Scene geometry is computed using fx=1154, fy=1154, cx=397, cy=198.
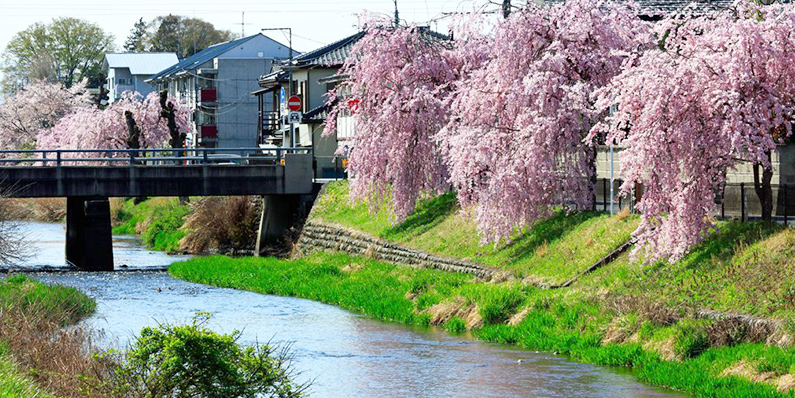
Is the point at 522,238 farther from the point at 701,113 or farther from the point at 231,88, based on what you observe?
the point at 231,88

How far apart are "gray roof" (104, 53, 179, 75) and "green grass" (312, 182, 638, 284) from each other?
84436 millimetres

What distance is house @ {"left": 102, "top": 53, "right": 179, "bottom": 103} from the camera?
122625 mm

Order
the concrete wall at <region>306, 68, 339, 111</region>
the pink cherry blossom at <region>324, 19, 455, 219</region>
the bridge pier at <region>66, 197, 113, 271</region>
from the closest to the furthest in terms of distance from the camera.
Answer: the pink cherry blossom at <region>324, 19, 455, 219</region>
the bridge pier at <region>66, 197, 113, 271</region>
the concrete wall at <region>306, 68, 339, 111</region>

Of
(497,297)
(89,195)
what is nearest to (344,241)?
(89,195)

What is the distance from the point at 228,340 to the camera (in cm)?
1416

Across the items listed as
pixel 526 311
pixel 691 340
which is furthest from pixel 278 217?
pixel 691 340

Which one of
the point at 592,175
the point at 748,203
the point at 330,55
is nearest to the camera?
the point at 748,203

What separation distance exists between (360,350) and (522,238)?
9554 millimetres

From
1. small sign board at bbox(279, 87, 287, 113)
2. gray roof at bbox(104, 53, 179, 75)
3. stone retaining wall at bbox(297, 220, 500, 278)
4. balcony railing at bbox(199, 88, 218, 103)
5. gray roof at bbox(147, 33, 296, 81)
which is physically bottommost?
stone retaining wall at bbox(297, 220, 500, 278)

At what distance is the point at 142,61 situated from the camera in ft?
406

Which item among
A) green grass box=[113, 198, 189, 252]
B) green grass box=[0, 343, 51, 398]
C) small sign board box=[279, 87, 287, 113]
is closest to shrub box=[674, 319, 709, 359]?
green grass box=[0, 343, 51, 398]

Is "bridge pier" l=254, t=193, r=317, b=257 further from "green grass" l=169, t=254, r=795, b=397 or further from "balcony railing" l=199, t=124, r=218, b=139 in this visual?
"balcony railing" l=199, t=124, r=218, b=139

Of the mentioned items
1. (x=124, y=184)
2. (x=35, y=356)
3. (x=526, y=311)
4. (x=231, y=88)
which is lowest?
(x=526, y=311)

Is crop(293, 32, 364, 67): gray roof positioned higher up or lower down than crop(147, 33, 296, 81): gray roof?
lower down
